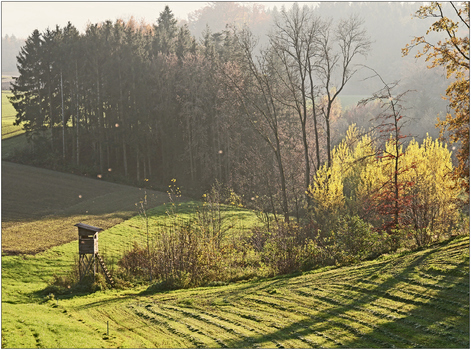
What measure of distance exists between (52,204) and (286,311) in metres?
20.5

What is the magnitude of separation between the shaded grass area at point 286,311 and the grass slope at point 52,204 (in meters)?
4.97

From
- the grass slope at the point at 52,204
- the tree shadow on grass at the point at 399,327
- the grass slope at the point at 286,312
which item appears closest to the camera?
the tree shadow on grass at the point at 399,327

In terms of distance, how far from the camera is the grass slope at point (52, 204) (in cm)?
1702

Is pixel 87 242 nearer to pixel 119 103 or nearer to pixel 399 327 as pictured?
pixel 399 327

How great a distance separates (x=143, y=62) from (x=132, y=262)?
93.4 feet

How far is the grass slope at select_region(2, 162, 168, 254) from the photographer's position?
55.8 feet

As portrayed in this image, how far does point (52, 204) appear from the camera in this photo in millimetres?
25234

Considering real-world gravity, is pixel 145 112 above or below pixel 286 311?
above

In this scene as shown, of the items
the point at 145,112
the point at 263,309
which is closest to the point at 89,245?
the point at 263,309

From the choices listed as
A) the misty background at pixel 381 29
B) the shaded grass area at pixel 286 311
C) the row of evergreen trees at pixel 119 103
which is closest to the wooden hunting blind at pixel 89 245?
the shaded grass area at pixel 286 311

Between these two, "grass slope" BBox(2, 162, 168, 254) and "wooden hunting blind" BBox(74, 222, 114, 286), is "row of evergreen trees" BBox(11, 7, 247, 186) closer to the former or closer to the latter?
"grass slope" BBox(2, 162, 168, 254)

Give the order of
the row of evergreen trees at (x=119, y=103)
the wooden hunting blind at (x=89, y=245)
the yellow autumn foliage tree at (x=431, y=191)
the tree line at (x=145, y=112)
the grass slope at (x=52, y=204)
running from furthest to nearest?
the row of evergreen trees at (x=119, y=103)
the tree line at (x=145, y=112)
the grass slope at (x=52, y=204)
the yellow autumn foliage tree at (x=431, y=191)
the wooden hunting blind at (x=89, y=245)

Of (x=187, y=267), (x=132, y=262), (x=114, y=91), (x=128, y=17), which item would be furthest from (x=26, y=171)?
(x=128, y=17)

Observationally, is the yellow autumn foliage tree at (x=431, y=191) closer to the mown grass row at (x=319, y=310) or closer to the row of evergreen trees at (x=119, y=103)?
the mown grass row at (x=319, y=310)
